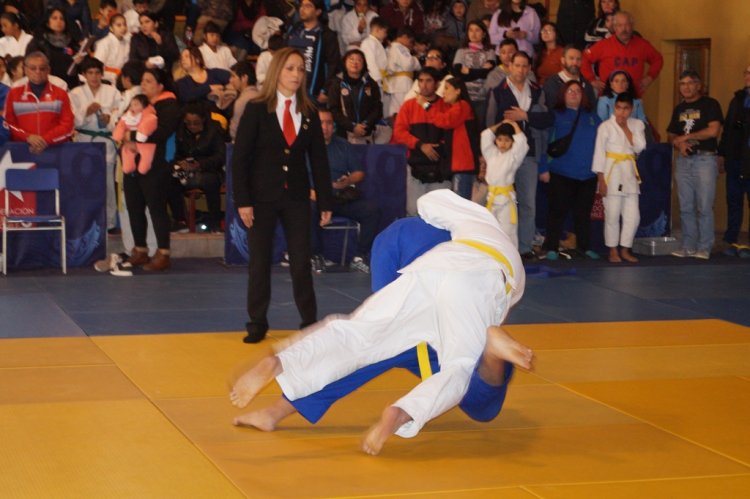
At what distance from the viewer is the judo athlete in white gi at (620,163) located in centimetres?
1353

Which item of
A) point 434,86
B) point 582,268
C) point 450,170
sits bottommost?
point 582,268

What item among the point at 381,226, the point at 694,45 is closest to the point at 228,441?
the point at 381,226

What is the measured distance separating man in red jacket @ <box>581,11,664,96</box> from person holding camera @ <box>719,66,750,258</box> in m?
1.30

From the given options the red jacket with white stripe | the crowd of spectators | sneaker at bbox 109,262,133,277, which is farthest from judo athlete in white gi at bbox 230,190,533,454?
the red jacket with white stripe

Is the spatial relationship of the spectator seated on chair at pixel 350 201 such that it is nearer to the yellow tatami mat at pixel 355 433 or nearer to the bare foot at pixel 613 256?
the bare foot at pixel 613 256

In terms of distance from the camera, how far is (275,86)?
857 cm

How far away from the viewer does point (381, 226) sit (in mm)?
13203

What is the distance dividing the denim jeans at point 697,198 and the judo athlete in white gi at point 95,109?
261 inches

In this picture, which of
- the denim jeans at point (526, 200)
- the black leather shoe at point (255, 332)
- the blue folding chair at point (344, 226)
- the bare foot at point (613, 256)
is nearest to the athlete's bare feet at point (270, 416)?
the black leather shoe at point (255, 332)

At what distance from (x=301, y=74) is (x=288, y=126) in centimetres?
43

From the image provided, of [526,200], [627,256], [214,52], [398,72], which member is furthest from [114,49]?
[627,256]

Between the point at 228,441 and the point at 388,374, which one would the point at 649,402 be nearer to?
the point at 388,374

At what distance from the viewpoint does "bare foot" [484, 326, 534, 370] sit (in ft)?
17.1

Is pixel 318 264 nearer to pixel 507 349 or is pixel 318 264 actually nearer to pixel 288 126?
pixel 288 126
